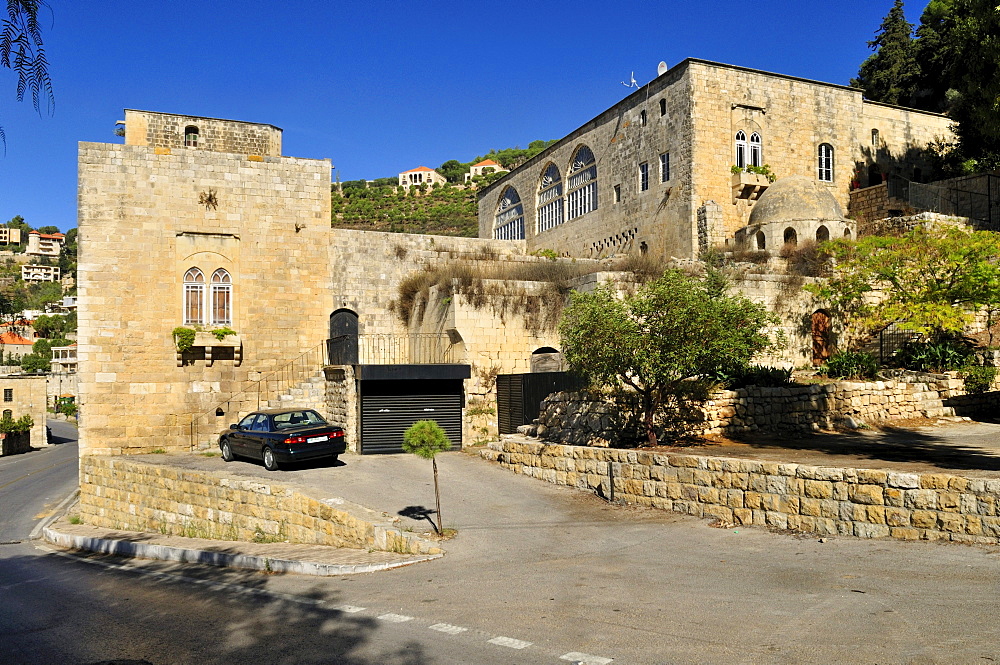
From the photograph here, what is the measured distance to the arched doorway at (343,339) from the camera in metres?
21.0

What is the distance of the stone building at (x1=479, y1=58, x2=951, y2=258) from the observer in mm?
28297

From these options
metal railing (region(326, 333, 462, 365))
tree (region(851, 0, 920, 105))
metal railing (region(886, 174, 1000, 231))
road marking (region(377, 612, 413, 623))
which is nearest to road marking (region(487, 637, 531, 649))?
road marking (region(377, 612, 413, 623))

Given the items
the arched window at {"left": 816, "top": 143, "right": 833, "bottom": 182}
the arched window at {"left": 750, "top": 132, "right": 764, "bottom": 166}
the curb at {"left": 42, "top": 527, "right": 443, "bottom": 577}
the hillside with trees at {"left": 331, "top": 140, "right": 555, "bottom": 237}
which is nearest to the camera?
the curb at {"left": 42, "top": 527, "right": 443, "bottom": 577}

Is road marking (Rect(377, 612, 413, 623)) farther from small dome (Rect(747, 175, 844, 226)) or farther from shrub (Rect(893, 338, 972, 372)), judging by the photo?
small dome (Rect(747, 175, 844, 226))

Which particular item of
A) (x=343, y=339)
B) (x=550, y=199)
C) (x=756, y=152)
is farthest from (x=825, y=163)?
(x=343, y=339)

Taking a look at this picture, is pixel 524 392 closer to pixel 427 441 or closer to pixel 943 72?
pixel 427 441

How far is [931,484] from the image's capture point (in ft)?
26.3

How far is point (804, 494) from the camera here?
918 centimetres

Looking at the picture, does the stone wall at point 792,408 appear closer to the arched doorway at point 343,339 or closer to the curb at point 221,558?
the curb at point 221,558

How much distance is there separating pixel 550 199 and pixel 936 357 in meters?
24.1

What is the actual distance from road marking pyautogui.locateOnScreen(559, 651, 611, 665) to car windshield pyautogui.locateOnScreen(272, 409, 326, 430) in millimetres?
11806

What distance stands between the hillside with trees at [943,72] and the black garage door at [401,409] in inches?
680

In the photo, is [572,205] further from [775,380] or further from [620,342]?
[620,342]

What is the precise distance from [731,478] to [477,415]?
1004cm
